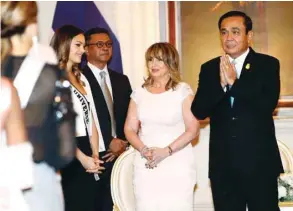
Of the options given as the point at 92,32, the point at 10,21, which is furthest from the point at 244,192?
the point at 92,32

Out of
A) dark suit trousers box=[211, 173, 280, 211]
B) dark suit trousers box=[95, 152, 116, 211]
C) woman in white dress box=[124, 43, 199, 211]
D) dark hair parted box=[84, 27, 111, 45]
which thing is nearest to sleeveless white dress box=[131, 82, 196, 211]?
woman in white dress box=[124, 43, 199, 211]

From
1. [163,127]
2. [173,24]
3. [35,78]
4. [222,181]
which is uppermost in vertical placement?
[173,24]

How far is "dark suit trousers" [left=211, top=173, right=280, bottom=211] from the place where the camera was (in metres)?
2.66

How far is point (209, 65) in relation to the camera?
112 inches

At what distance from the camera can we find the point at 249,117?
2.71 m

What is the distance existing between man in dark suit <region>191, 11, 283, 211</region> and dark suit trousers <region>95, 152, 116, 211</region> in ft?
2.51

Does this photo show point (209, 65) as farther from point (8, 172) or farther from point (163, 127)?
point (8, 172)

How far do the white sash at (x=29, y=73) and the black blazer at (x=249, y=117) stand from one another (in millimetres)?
835

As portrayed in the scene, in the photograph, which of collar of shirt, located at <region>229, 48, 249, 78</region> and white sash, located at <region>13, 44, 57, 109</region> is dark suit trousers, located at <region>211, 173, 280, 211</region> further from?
white sash, located at <region>13, 44, 57, 109</region>

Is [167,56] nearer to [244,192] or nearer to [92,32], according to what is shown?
[92,32]

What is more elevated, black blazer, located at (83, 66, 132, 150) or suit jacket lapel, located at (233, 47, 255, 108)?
suit jacket lapel, located at (233, 47, 255, 108)

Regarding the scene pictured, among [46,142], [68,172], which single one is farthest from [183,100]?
[46,142]

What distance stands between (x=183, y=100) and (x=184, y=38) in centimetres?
89

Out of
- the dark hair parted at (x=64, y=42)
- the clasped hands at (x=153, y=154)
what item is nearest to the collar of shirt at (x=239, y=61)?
the clasped hands at (x=153, y=154)
